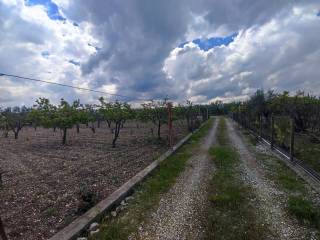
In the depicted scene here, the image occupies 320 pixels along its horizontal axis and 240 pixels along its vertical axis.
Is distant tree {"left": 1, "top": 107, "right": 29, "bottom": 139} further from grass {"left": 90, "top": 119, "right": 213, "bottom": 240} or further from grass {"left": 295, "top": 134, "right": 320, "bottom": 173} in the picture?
grass {"left": 295, "top": 134, "right": 320, "bottom": 173}

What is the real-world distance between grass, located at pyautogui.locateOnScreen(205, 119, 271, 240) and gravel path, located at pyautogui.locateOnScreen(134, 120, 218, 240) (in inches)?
8.0

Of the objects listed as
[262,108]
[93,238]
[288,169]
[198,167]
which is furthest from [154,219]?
[262,108]

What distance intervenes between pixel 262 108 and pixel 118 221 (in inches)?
920

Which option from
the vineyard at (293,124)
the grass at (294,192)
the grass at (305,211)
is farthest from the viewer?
the vineyard at (293,124)

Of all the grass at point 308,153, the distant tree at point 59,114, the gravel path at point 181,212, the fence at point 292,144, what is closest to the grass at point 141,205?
the gravel path at point 181,212

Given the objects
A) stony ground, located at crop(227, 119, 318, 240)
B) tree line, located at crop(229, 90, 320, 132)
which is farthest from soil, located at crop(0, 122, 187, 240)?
tree line, located at crop(229, 90, 320, 132)

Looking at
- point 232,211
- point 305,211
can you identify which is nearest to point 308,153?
point 305,211

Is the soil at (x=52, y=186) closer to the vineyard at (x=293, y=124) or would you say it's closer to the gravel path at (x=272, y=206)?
the gravel path at (x=272, y=206)

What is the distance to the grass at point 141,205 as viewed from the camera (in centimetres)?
418

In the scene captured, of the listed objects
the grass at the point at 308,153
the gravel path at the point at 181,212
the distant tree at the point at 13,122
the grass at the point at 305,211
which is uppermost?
the distant tree at the point at 13,122

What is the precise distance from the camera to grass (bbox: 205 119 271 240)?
4.02 metres

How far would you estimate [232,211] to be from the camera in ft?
16.0

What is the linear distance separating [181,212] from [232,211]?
37.7 inches

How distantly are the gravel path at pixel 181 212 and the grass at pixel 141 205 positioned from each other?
6.9 inches
